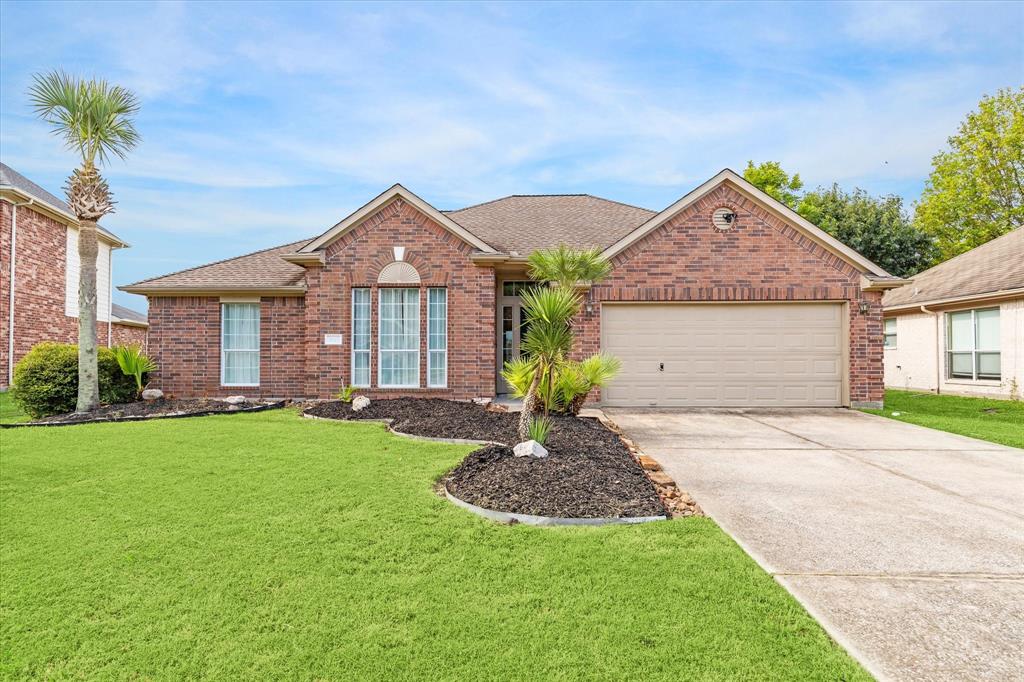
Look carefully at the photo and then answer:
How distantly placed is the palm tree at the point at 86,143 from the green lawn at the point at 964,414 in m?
17.6

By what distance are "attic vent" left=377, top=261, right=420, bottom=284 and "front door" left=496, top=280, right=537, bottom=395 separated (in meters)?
2.54

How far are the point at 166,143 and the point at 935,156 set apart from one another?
121 ft

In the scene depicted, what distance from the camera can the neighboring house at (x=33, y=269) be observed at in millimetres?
17906

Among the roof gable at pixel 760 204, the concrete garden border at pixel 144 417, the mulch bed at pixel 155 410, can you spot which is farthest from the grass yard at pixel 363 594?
the roof gable at pixel 760 204

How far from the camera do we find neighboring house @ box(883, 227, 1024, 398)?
14.2 metres

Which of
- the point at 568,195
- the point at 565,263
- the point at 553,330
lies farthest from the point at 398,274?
the point at 568,195

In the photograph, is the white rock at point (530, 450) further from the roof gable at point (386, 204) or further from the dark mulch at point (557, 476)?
the roof gable at point (386, 204)

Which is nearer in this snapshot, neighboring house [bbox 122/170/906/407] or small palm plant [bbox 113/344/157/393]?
neighboring house [bbox 122/170/906/407]

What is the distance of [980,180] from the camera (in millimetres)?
28406

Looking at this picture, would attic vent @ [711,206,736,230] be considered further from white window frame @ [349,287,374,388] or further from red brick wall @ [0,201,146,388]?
red brick wall @ [0,201,146,388]

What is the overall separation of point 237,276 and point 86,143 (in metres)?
4.25

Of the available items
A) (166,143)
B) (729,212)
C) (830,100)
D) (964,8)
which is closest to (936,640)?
(729,212)

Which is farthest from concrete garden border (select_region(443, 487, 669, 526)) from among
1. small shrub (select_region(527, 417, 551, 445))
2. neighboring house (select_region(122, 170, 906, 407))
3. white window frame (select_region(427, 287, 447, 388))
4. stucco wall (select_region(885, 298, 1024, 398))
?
stucco wall (select_region(885, 298, 1024, 398))

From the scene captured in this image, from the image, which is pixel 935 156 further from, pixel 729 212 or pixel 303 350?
pixel 303 350
